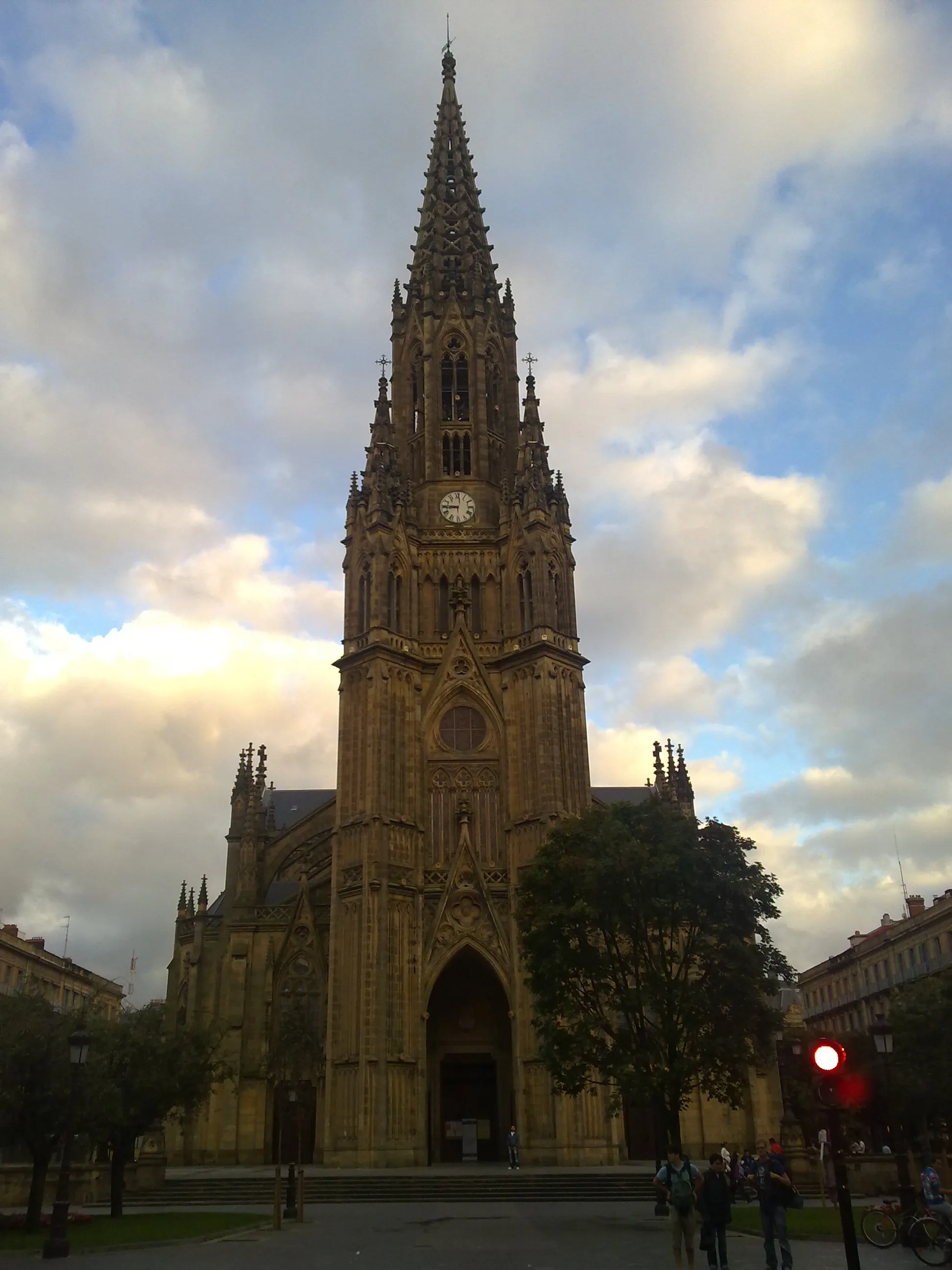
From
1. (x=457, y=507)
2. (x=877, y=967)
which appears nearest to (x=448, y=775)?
(x=457, y=507)

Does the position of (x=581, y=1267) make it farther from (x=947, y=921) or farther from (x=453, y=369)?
(x=947, y=921)

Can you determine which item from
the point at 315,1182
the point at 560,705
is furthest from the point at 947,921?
the point at 315,1182

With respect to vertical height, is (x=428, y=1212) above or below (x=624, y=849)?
below

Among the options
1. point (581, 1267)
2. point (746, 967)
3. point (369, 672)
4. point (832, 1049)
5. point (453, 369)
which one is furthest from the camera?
point (453, 369)

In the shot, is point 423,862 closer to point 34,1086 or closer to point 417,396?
point 34,1086

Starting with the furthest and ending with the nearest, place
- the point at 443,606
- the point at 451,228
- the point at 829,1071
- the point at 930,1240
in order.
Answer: the point at 451,228, the point at 443,606, the point at 930,1240, the point at 829,1071

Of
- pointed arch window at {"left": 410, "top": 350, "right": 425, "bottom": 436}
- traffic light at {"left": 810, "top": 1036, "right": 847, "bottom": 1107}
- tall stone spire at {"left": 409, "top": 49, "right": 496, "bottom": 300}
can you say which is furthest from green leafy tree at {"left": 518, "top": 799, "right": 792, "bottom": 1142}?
tall stone spire at {"left": 409, "top": 49, "right": 496, "bottom": 300}

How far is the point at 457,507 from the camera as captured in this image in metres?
55.9

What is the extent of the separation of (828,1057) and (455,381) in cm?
5190

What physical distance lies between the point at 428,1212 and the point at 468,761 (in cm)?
2231

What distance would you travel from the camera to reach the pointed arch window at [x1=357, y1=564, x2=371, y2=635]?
1973 inches

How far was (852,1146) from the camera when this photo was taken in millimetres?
49938

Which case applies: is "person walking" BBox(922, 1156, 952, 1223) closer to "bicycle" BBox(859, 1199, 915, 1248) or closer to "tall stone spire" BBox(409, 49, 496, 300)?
"bicycle" BBox(859, 1199, 915, 1248)

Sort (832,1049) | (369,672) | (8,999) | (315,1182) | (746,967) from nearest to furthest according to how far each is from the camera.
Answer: (832,1049) < (8,999) < (746,967) < (315,1182) < (369,672)
